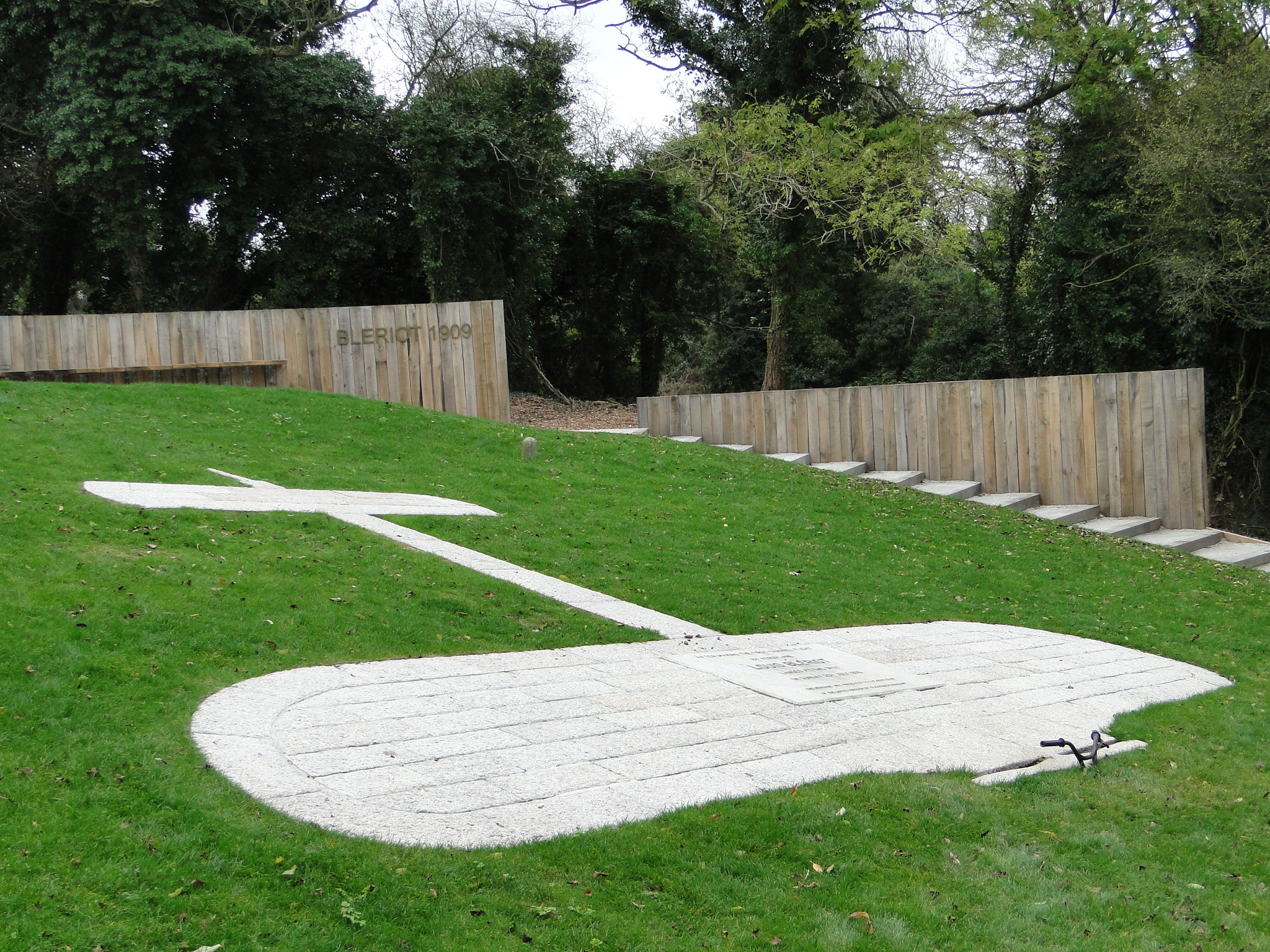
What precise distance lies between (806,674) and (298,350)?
1167cm

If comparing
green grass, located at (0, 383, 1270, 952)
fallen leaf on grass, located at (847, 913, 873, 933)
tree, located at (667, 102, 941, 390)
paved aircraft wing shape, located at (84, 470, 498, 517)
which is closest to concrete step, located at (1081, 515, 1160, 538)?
green grass, located at (0, 383, 1270, 952)

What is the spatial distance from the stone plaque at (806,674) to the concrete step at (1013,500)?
23.7ft

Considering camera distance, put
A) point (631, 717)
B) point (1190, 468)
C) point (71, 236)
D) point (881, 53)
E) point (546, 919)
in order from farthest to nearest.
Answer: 1. point (71, 236)
2. point (881, 53)
3. point (1190, 468)
4. point (631, 717)
5. point (546, 919)

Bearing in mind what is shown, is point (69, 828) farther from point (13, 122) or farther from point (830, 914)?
point (13, 122)

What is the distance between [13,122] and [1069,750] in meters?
24.2

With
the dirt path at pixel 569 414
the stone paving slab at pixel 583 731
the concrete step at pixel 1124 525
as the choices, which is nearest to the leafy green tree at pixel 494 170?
the dirt path at pixel 569 414

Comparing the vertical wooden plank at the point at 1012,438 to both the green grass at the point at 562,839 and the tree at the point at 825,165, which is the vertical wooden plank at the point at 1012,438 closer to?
the green grass at the point at 562,839

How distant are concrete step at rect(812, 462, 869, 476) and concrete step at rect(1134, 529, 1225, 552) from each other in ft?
12.9

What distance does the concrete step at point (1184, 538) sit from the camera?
12.3 m

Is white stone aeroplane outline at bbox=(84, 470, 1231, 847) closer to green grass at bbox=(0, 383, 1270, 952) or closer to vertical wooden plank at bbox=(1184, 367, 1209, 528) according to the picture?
green grass at bbox=(0, 383, 1270, 952)

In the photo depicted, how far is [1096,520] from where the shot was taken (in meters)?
13.3

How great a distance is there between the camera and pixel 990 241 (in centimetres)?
2600

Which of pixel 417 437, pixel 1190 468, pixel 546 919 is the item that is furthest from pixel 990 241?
pixel 546 919

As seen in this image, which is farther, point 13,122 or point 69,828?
point 13,122
